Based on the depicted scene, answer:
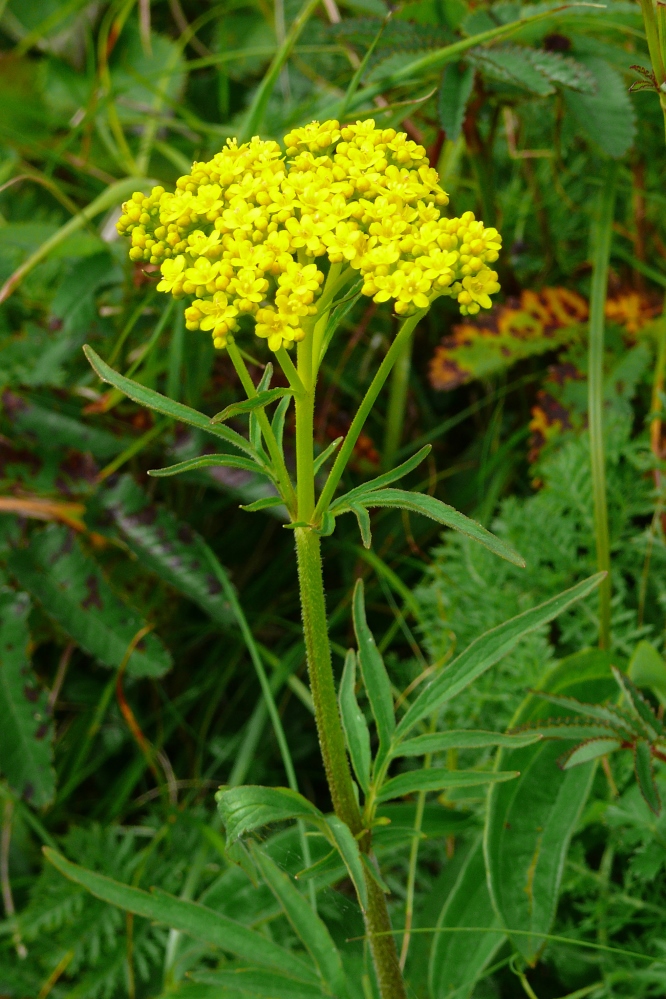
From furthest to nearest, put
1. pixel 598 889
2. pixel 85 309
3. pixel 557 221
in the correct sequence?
pixel 557 221, pixel 85 309, pixel 598 889

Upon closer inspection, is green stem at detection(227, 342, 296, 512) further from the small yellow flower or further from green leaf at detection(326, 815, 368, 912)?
green leaf at detection(326, 815, 368, 912)

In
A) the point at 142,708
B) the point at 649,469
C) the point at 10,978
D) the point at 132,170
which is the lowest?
the point at 10,978

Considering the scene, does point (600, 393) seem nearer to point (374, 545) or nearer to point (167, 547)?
point (374, 545)

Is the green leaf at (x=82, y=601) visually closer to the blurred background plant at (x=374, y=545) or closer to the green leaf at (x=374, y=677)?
the blurred background plant at (x=374, y=545)

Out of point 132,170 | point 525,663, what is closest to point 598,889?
point 525,663

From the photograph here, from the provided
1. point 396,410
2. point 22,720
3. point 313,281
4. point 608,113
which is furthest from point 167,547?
point 608,113

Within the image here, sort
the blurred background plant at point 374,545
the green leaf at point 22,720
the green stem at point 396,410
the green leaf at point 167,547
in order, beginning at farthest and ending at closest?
1. the green stem at point 396,410
2. the green leaf at point 167,547
3. the green leaf at point 22,720
4. the blurred background plant at point 374,545

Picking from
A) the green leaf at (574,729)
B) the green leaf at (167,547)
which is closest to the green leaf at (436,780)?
the green leaf at (574,729)

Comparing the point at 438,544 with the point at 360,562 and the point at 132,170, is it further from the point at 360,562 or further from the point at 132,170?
the point at 132,170
